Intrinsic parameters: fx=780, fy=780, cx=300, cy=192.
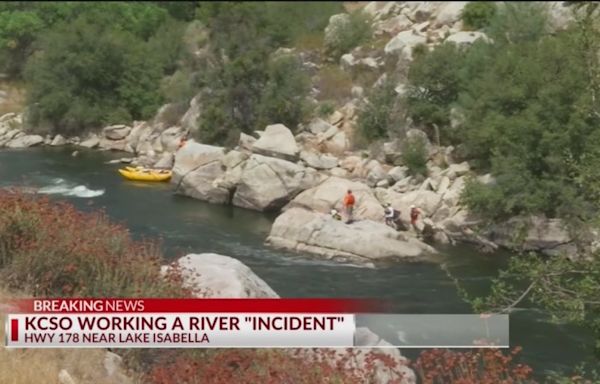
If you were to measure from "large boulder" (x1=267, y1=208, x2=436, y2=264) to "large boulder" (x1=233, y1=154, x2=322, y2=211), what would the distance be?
4408mm

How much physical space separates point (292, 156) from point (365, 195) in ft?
18.4

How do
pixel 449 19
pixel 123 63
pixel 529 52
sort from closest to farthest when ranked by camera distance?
pixel 529 52 → pixel 123 63 → pixel 449 19

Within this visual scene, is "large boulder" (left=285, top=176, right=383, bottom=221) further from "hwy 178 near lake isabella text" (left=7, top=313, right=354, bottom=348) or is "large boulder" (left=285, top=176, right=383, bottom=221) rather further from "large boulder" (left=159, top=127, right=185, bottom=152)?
"hwy 178 near lake isabella text" (left=7, top=313, right=354, bottom=348)

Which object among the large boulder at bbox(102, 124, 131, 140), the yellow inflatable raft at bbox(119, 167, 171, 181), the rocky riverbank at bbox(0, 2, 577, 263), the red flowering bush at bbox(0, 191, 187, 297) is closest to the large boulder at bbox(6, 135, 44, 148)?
the rocky riverbank at bbox(0, 2, 577, 263)

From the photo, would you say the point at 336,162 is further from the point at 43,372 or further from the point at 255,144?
the point at 43,372

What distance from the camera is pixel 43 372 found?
23.9 ft

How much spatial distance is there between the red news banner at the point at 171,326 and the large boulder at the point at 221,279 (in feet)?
7.48

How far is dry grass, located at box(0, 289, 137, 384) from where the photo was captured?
7133 mm

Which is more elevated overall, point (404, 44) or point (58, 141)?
point (404, 44)

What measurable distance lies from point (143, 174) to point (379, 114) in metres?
12.5

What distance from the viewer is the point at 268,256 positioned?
25.8 metres

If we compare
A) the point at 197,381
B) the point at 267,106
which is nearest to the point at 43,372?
the point at 197,381

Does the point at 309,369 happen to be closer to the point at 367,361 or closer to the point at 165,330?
the point at 367,361

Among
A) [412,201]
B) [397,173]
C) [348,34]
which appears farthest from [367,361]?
[348,34]
